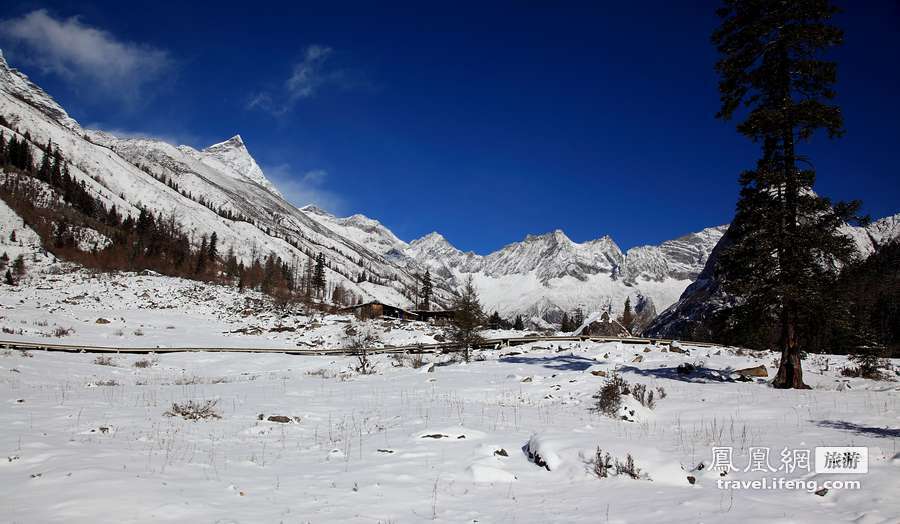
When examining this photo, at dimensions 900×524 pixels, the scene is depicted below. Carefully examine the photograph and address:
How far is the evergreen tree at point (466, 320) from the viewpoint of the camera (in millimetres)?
28656

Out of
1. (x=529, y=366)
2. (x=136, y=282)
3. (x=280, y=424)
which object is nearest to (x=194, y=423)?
(x=280, y=424)

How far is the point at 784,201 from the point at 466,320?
56.1 feet

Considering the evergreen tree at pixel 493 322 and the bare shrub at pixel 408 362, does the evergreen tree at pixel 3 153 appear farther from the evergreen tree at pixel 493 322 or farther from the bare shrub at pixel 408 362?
the bare shrub at pixel 408 362

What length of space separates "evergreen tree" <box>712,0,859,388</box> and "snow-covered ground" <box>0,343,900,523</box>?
266cm

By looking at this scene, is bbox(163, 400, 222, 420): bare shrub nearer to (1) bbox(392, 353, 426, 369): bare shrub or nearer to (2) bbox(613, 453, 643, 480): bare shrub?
(2) bbox(613, 453, 643, 480): bare shrub

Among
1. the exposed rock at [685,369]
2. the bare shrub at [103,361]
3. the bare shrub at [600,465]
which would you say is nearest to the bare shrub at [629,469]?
the bare shrub at [600,465]

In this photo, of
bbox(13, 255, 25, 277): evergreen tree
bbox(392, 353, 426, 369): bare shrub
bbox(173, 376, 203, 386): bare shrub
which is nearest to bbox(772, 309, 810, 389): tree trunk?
bbox(392, 353, 426, 369): bare shrub

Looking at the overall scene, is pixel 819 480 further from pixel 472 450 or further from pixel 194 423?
pixel 194 423

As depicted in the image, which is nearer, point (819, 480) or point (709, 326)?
point (819, 480)

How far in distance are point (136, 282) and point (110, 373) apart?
173 ft

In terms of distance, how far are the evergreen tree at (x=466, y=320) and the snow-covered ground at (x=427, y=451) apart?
11.1 metres

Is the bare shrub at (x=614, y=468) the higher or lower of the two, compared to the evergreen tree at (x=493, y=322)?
lower

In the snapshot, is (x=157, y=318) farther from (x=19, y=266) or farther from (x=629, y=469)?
(x=629, y=469)

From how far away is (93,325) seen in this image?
40.6 meters
